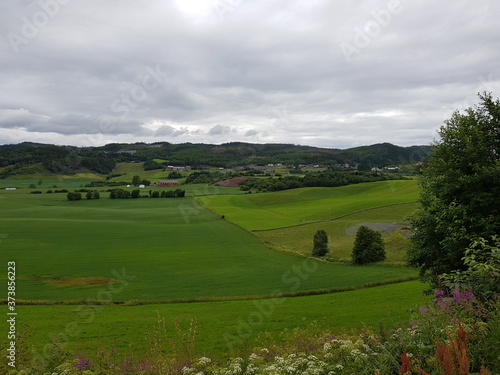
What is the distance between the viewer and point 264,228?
60094mm

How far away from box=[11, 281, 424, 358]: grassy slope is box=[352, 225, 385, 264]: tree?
1140cm

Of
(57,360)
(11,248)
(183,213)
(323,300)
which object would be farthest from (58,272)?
(183,213)

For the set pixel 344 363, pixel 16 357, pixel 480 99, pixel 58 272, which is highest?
pixel 480 99

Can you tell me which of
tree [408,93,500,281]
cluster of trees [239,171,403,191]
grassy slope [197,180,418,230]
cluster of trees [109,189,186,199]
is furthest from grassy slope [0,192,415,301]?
cluster of trees [239,171,403,191]

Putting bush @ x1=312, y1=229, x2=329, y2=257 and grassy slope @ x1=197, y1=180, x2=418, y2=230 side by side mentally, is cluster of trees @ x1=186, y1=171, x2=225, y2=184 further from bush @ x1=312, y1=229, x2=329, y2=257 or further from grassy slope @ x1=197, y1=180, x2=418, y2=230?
bush @ x1=312, y1=229, x2=329, y2=257

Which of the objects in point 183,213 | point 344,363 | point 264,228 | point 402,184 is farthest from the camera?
point 402,184

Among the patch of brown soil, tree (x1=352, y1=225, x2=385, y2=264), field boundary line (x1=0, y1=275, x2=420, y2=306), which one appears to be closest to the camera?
field boundary line (x1=0, y1=275, x2=420, y2=306)

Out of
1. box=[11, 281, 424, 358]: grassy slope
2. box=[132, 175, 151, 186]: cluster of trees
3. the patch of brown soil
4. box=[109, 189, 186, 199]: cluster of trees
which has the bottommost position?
the patch of brown soil

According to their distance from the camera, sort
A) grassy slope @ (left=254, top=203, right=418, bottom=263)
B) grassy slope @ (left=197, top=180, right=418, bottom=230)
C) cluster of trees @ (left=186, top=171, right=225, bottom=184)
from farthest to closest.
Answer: cluster of trees @ (left=186, top=171, right=225, bottom=184) → grassy slope @ (left=197, top=180, right=418, bottom=230) → grassy slope @ (left=254, top=203, right=418, bottom=263)

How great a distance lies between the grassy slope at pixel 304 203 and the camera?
69875 mm

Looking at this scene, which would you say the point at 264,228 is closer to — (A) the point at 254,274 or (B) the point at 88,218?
(A) the point at 254,274

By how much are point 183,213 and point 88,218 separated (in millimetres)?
20254

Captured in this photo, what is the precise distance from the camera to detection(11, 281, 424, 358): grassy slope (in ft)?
53.2

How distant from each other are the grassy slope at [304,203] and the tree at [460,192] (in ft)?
144
